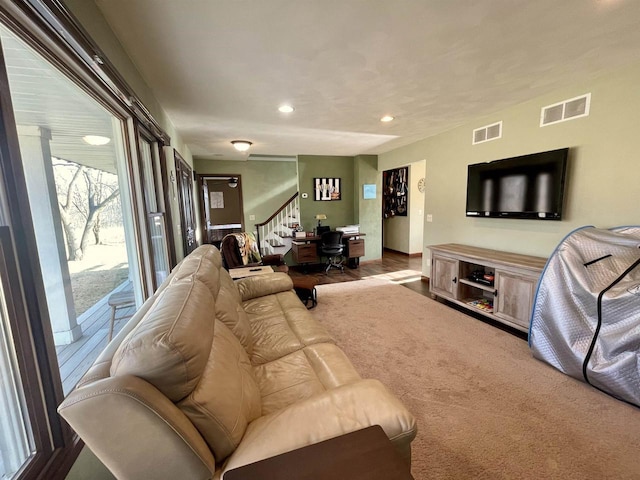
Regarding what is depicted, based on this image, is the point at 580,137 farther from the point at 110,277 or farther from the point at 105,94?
the point at 110,277

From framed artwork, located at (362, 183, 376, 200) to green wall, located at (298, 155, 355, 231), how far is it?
33cm

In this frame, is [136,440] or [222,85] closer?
[136,440]

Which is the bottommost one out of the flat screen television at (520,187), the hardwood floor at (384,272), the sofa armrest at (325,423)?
the hardwood floor at (384,272)

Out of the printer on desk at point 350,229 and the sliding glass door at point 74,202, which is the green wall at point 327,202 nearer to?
the printer on desk at point 350,229

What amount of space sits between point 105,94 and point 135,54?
526mm

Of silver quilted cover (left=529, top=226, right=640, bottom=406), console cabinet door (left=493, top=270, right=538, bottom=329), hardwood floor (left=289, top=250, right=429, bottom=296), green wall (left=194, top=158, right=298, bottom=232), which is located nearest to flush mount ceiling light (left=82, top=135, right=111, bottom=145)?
hardwood floor (left=289, top=250, right=429, bottom=296)

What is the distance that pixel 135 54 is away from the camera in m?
1.85

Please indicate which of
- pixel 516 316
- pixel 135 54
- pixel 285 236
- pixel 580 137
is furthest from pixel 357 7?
pixel 285 236

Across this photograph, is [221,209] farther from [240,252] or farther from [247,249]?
[240,252]

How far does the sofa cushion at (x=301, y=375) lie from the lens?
52.7 inches

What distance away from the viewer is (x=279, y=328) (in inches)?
79.1

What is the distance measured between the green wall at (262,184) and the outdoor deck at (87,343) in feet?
15.8

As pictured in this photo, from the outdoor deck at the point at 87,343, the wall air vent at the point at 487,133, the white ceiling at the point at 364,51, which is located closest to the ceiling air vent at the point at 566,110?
the white ceiling at the point at 364,51

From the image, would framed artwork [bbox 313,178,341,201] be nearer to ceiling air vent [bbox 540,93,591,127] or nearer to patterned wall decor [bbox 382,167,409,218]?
patterned wall decor [bbox 382,167,409,218]
